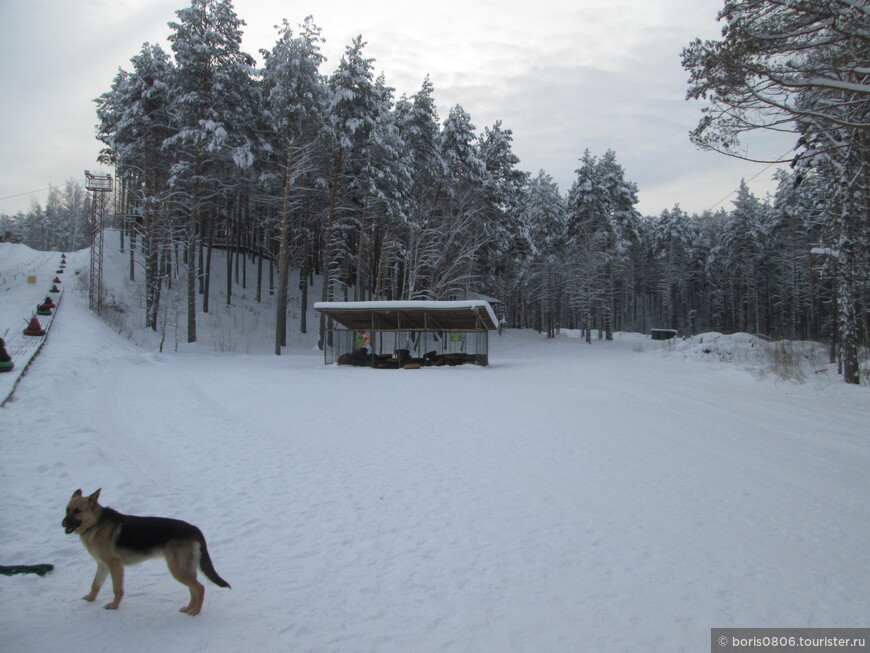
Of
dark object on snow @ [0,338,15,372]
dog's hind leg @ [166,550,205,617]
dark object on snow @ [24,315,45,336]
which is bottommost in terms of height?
dog's hind leg @ [166,550,205,617]

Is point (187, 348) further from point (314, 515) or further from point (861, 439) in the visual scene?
point (861, 439)

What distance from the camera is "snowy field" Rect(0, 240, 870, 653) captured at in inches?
135

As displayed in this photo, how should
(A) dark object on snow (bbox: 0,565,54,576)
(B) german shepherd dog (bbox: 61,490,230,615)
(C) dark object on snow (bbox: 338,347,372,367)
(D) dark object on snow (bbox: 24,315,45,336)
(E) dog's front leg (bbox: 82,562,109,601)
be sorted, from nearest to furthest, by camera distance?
(B) german shepherd dog (bbox: 61,490,230,615) < (E) dog's front leg (bbox: 82,562,109,601) < (A) dark object on snow (bbox: 0,565,54,576) < (D) dark object on snow (bbox: 24,315,45,336) < (C) dark object on snow (bbox: 338,347,372,367)

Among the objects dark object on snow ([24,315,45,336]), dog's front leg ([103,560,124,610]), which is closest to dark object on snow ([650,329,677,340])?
dark object on snow ([24,315,45,336])

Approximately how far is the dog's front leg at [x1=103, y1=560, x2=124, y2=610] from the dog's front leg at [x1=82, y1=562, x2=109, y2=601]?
127mm

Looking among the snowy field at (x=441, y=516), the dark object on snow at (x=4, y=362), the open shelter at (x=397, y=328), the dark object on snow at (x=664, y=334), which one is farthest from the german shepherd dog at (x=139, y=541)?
the dark object on snow at (x=664, y=334)

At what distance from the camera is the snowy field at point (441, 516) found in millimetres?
3436

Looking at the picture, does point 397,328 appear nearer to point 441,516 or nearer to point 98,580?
point 441,516

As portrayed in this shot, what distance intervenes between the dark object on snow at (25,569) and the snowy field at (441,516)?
0.24 ft

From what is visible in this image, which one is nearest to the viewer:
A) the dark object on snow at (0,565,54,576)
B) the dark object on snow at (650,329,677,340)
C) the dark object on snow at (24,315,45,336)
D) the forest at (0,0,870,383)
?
the dark object on snow at (0,565,54,576)

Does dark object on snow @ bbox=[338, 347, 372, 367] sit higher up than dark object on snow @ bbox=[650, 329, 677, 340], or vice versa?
dark object on snow @ bbox=[650, 329, 677, 340]

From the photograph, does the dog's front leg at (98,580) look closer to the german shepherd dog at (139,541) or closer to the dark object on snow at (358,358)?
the german shepherd dog at (139,541)

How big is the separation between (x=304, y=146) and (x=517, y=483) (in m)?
21.7

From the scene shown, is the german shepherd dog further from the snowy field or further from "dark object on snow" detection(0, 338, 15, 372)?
"dark object on snow" detection(0, 338, 15, 372)
